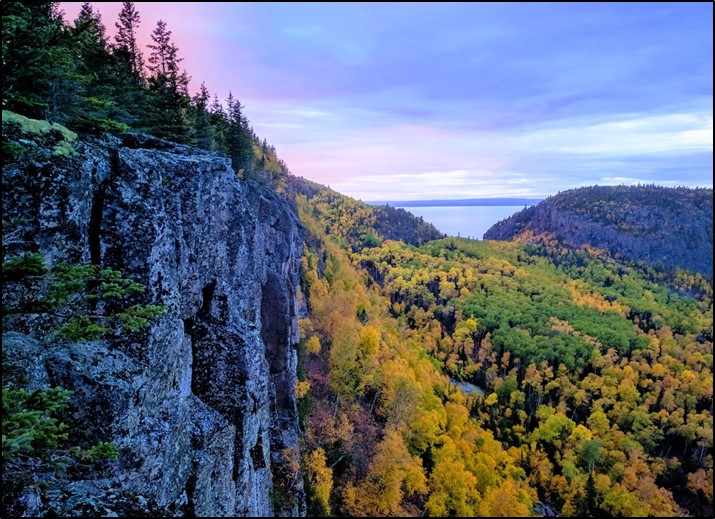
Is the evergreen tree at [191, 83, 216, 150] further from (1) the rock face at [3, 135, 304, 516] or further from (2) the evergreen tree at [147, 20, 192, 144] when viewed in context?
(1) the rock face at [3, 135, 304, 516]

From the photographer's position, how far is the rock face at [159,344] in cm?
902

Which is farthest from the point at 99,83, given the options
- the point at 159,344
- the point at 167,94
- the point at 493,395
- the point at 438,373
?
the point at 493,395

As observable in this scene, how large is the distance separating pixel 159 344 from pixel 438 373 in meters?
75.1

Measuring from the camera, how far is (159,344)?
36.6 ft

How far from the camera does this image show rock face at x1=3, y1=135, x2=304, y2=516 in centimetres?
902

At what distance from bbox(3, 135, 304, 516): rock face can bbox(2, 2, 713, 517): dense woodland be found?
4.17 ft

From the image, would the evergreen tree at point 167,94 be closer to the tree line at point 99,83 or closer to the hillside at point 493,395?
the tree line at point 99,83

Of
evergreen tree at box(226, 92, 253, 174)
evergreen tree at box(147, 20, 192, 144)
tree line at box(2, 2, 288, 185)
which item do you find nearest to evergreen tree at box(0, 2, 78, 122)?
tree line at box(2, 2, 288, 185)

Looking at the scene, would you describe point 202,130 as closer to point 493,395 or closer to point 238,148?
point 238,148

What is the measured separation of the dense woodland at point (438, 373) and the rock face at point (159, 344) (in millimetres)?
1272

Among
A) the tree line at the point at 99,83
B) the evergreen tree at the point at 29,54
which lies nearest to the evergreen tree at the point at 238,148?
the tree line at the point at 99,83

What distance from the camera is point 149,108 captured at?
26141 mm

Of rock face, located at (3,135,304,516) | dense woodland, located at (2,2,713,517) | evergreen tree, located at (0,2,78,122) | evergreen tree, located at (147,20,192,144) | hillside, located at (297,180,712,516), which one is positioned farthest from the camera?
hillside, located at (297,180,712,516)

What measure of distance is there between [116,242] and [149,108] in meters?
20.2
